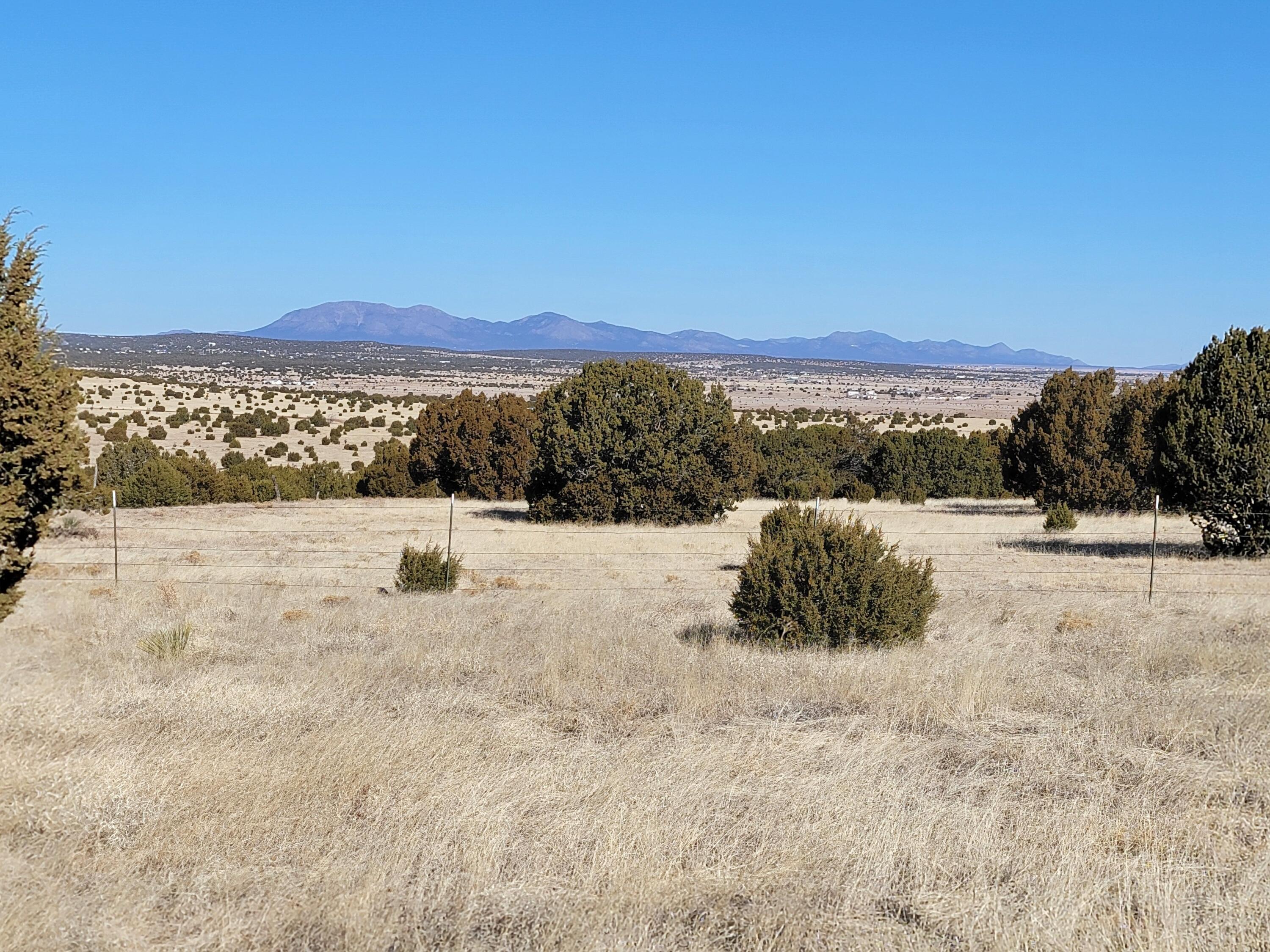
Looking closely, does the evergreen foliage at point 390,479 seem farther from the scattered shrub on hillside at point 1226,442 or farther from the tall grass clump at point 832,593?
the tall grass clump at point 832,593

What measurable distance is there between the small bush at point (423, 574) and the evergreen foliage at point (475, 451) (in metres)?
21.5

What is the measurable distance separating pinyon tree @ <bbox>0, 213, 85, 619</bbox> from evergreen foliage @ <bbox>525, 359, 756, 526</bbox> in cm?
2149

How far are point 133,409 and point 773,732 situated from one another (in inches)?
2341

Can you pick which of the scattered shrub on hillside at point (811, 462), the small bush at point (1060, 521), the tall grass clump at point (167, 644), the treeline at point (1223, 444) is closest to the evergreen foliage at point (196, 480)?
the scattered shrub on hillside at point (811, 462)

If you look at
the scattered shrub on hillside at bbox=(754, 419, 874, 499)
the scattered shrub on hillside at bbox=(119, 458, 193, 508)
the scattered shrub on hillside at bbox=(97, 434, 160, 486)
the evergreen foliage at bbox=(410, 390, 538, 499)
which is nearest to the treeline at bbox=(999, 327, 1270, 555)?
the scattered shrub on hillside at bbox=(754, 419, 874, 499)

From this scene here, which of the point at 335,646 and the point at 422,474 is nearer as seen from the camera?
the point at 335,646

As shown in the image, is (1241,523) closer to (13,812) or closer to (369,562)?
(369,562)

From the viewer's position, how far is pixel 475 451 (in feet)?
121

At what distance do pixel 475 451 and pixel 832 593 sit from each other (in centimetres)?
2768

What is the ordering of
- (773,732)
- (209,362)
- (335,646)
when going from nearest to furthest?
(773,732)
(335,646)
(209,362)

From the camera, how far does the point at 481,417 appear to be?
36875 millimetres

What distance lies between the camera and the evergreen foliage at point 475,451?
36656 millimetres

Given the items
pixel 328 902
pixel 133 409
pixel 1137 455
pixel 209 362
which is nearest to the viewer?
pixel 328 902

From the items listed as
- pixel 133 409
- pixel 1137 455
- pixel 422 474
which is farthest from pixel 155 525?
pixel 133 409
